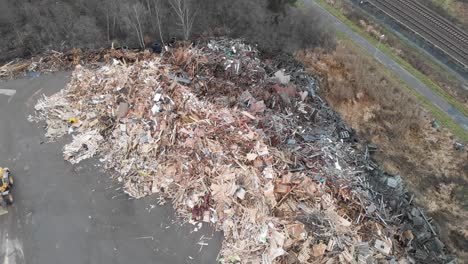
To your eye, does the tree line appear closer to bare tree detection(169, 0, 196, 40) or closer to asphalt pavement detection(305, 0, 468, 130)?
bare tree detection(169, 0, 196, 40)

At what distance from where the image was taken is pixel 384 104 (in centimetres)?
2164

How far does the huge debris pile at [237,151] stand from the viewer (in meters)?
14.1

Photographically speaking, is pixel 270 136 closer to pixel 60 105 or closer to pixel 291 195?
pixel 291 195

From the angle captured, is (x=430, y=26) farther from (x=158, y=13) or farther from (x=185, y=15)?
(x=158, y=13)

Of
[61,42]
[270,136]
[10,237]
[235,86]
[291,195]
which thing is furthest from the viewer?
[61,42]

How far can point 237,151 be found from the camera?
634 inches

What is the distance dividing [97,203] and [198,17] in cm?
1454

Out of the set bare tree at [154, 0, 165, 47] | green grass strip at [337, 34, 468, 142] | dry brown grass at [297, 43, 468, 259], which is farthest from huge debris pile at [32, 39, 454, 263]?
green grass strip at [337, 34, 468, 142]

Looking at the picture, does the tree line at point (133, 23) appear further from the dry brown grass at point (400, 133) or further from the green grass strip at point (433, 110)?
the green grass strip at point (433, 110)

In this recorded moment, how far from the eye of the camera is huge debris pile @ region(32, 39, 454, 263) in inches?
555

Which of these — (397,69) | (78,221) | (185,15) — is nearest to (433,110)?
(397,69)

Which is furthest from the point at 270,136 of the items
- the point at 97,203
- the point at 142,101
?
the point at 97,203

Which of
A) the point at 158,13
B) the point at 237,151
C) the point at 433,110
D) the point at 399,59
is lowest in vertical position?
the point at 237,151

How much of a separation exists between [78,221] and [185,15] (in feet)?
47.7
